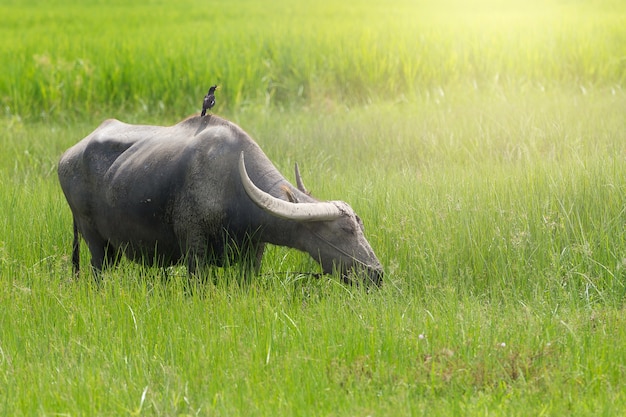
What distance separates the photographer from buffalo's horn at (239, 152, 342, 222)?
4477 millimetres

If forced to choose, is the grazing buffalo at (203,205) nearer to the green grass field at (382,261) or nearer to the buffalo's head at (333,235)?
the buffalo's head at (333,235)

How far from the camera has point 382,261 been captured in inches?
216

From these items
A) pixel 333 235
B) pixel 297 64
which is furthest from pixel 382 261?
pixel 297 64

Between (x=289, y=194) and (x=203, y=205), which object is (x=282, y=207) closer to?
(x=289, y=194)

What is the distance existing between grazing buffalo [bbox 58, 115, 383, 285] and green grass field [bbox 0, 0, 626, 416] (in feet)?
0.63

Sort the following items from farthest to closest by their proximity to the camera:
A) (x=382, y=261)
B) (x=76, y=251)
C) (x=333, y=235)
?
(x=76, y=251), (x=382, y=261), (x=333, y=235)

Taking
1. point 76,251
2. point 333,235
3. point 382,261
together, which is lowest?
point 76,251

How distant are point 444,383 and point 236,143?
1886mm

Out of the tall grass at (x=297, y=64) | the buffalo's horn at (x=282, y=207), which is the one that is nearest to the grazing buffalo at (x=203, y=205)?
the buffalo's horn at (x=282, y=207)

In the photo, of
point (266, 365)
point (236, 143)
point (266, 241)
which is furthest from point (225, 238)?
point (266, 365)

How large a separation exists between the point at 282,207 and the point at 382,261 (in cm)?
119

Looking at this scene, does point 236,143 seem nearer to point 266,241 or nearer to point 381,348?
point 266,241

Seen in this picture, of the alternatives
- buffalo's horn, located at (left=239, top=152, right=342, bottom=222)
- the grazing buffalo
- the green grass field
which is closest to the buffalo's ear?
the grazing buffalo

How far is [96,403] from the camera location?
3.60 m
